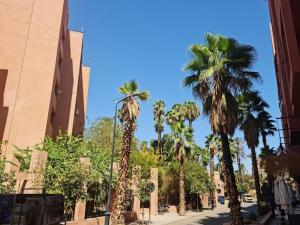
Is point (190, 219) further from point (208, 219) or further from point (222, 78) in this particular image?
point (222, 78)

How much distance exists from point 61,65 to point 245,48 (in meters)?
21.6

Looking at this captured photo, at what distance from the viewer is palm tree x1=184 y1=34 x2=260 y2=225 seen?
1706 cm

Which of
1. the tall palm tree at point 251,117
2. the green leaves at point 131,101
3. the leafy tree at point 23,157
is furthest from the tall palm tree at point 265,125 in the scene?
the leafy tree at point 23,157

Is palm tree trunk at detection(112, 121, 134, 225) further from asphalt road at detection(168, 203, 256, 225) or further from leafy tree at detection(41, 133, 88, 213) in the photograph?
asphalt road at detection(168, 203, 256, 225)

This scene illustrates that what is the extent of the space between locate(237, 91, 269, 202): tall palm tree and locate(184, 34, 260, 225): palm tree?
10.6 meters

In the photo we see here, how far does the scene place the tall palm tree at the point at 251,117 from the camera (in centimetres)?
2805

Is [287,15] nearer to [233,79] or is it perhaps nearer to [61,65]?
[233,79]

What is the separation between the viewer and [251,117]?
28.5m

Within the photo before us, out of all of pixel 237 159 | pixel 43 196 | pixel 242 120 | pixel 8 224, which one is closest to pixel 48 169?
pixel 43 196

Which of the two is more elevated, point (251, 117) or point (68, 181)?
point (251, 117)

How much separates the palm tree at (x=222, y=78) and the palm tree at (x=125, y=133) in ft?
20.1

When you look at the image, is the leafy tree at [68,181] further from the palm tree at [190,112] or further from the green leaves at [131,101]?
the palm tree at [190,112]

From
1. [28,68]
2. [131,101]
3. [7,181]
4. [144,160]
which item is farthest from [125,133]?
[144,160]

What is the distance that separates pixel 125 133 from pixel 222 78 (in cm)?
979
